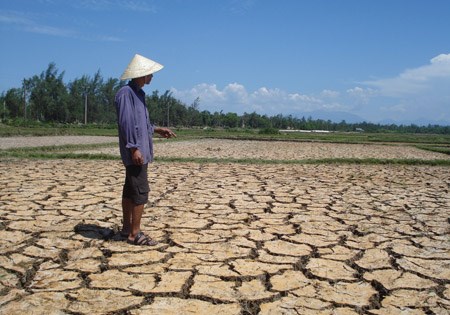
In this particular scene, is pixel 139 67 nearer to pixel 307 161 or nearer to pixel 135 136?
pixel 135 136

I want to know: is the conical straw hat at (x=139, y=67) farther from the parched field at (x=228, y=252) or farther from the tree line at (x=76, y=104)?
the tree line at (x=76, y=104)

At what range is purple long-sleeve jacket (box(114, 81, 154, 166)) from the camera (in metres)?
2.96

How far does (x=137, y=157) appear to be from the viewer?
2961 mm

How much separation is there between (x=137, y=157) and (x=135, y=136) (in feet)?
0.51

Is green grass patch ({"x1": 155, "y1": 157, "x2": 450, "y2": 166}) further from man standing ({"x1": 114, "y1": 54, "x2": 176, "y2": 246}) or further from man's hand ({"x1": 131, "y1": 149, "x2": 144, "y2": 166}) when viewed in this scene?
man's hand ({"x1": 131, "y1": 149, "x2": 144, "y2": 166})

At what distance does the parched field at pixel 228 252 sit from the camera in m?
2.25

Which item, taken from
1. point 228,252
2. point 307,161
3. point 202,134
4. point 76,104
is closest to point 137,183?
point 228,252

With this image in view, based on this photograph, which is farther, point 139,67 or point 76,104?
point 76,104

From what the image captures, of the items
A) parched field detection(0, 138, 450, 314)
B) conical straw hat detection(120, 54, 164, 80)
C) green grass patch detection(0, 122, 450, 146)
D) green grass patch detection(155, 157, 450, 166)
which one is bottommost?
parched field detection(0, 138, 450, 314)

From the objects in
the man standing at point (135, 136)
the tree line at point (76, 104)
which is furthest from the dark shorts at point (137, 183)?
the tree line at point (76, 104)

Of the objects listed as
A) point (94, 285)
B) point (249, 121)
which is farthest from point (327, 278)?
point (249, 121)

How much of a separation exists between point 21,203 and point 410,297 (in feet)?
13.1

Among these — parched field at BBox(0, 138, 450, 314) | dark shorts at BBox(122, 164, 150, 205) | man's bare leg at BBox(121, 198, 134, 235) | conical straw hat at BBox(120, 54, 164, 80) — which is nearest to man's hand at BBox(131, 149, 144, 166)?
dark shorts at BBox(122, 164, 150, 205)

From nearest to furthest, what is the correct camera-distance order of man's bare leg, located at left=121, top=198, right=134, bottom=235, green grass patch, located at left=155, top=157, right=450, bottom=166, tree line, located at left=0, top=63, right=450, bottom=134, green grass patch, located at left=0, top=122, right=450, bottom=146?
man's bare leg, located at left=121, top=198, right=134, bottom=235 → green grass patch, located at left=155, top=157, right=450, bottom=166 → green grass patch, located at left=0, top=122, right=450, bottom=146 → tree line, located at left=0, top=63, right=450, bottom=134
